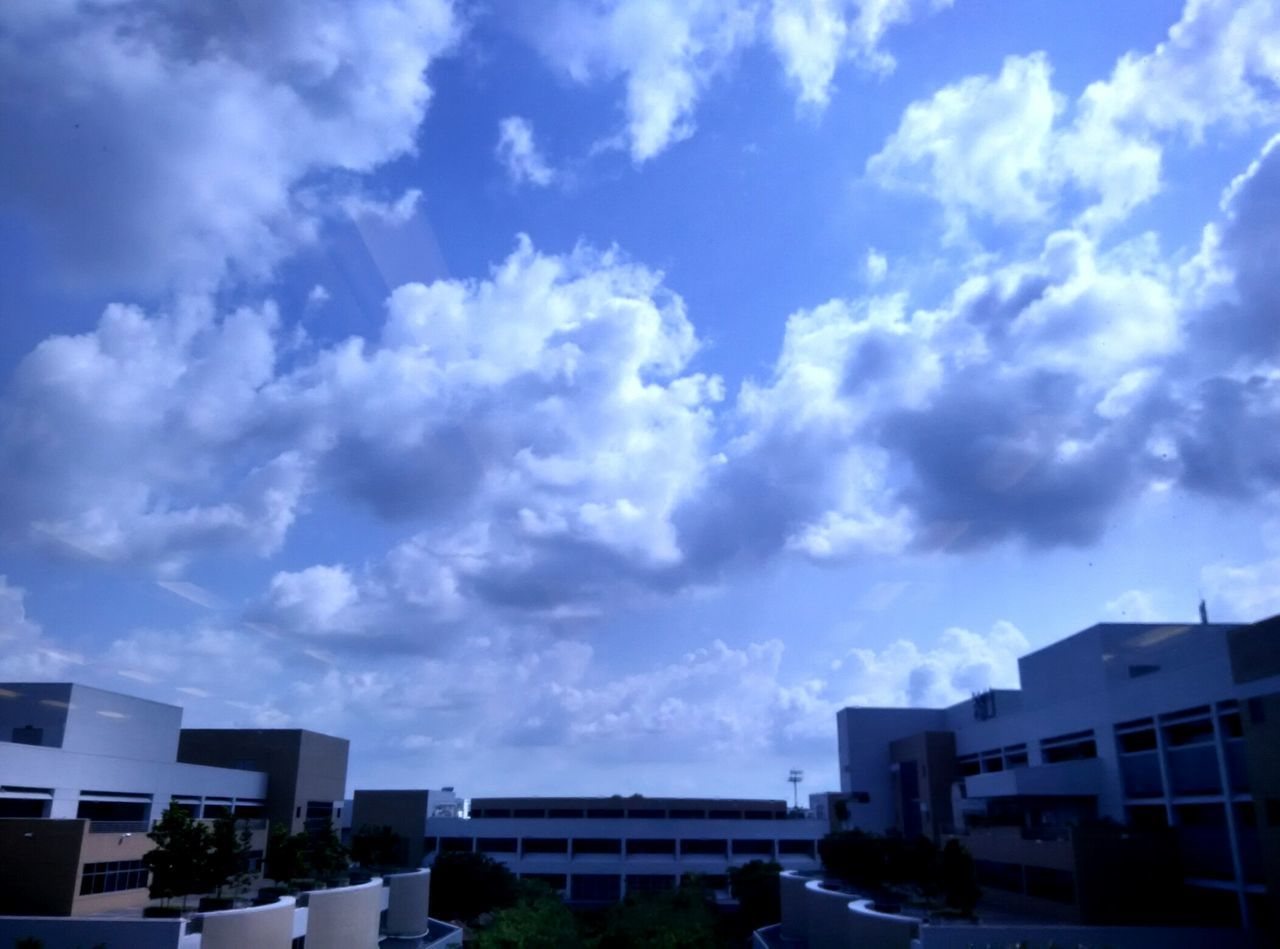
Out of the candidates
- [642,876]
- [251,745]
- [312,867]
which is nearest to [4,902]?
[312,867]

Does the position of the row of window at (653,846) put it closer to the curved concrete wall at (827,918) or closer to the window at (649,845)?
the window at (649,845)

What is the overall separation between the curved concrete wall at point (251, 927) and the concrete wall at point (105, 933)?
54.2 inches

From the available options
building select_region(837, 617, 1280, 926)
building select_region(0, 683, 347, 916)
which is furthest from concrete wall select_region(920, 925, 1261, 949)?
building select_region(0, 683, 347, 916)

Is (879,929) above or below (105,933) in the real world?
below

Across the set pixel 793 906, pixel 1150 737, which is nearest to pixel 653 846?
pixel 793 906

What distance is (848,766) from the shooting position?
77.9 meters

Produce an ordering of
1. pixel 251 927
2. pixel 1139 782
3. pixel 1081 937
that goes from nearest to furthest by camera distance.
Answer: pixel 1081 937
pixel 251 927
pixel 1139 782

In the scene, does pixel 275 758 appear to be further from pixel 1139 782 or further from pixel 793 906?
pixel 1139 782

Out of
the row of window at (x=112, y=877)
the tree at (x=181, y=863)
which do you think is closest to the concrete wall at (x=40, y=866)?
the row of window at (x=112, y=877)

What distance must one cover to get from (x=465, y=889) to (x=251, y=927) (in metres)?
36.6

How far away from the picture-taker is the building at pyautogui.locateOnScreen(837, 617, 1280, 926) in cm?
3506

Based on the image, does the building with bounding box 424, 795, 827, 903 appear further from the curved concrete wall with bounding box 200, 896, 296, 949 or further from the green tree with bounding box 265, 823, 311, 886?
the curved concrete wall with bounding box 200, 896, 296, 949

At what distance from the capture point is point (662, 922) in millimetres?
54562

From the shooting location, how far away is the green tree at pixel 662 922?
47531mm
